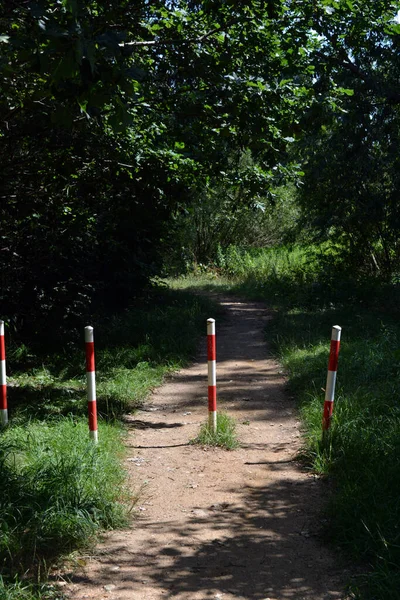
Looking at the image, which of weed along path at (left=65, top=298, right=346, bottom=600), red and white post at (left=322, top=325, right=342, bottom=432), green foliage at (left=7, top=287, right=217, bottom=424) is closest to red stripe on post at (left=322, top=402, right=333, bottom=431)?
red and white post at (left=322, top=325, right=342, bottom=432)

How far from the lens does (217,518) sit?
531 cm

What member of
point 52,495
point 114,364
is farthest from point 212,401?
point 114,364

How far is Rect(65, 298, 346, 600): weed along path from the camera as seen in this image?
4277 millimetres

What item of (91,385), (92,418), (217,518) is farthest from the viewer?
(91,385)

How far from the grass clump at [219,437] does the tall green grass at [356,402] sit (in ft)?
2.54

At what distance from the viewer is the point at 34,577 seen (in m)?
4.18

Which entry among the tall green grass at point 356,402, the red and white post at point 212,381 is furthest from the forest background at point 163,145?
the red and white post at point 212,381

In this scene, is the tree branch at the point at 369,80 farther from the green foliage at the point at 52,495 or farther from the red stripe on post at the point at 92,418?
the green foliage at the point at 52,495

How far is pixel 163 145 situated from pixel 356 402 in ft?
13.4

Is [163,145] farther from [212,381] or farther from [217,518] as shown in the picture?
[217,518]

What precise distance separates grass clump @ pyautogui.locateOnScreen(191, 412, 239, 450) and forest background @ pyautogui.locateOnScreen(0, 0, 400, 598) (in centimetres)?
90

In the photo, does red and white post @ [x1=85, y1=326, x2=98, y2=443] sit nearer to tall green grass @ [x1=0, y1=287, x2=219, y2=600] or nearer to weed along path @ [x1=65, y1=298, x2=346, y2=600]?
tall green grass @ [x1=0, y1=287, x2=219, y2=600]

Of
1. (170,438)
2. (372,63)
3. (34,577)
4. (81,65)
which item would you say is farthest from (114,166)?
(372,63)

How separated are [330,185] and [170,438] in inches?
467
